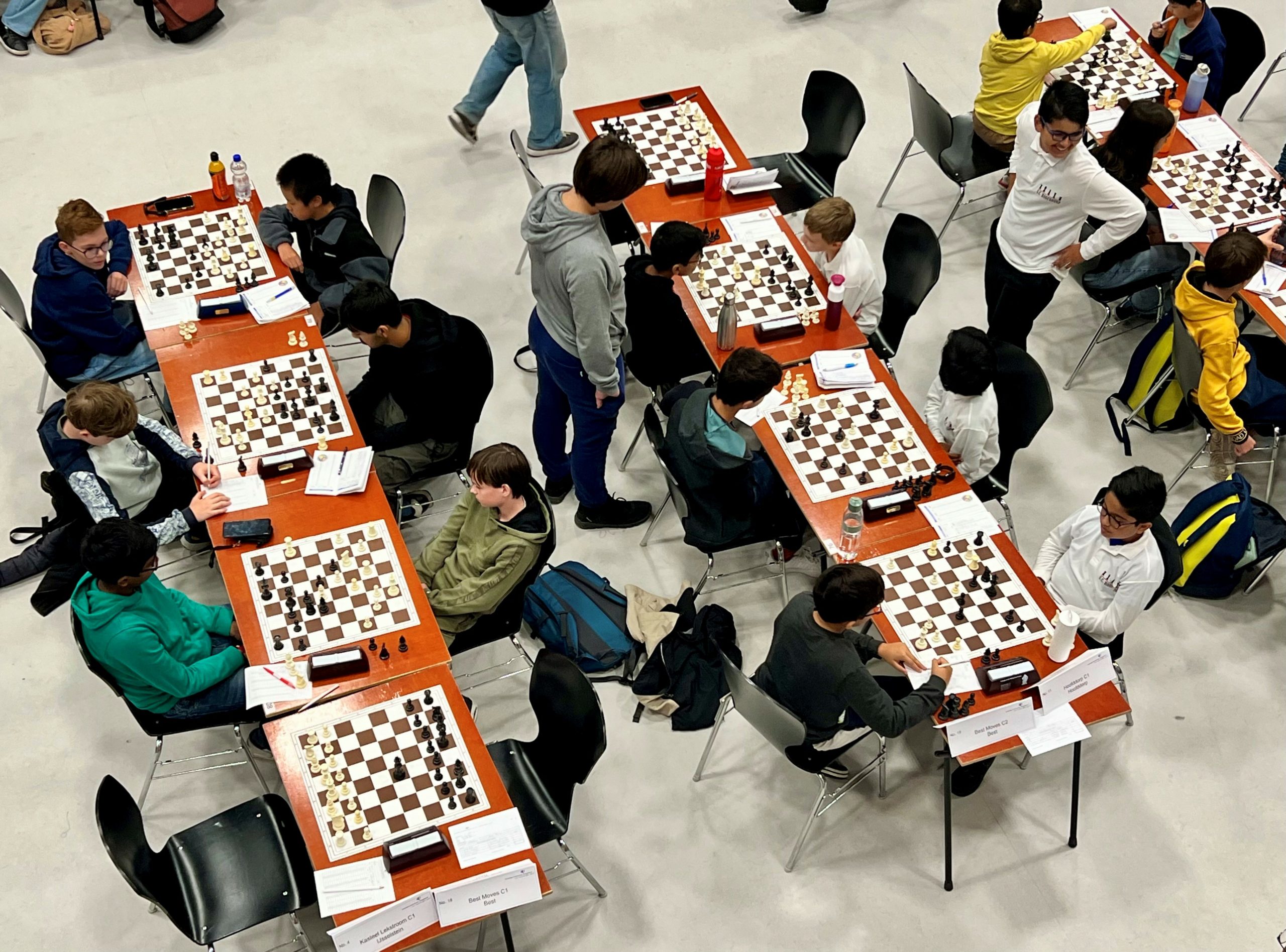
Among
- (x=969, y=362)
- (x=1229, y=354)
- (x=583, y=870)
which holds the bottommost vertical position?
(x=583, y=870)

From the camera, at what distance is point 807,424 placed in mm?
6215

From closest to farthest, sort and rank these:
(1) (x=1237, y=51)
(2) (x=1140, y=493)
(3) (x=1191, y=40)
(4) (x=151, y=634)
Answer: (4) (x=151, y=634)
(2) (x=1140, y=493)
(3) (x=1191, y=40)
(1) (x=1237, y=51)

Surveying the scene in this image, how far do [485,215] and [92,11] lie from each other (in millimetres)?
3573

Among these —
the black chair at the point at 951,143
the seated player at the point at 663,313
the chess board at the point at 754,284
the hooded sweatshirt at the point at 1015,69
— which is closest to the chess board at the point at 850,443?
the chess board at the point at 754,284

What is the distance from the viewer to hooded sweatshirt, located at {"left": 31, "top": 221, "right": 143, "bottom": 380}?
6.50 m

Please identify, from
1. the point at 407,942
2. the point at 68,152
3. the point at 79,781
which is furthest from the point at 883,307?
the point at 68,152

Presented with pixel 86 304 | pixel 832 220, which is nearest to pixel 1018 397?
pixel 832 220

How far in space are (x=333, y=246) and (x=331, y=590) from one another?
2.29 metres

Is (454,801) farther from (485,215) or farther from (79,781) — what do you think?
(485,215)

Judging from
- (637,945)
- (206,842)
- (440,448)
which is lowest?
(637,945)

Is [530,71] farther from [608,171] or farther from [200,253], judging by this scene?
[608,171]

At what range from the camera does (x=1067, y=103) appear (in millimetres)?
6258

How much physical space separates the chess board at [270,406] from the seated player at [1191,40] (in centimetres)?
542

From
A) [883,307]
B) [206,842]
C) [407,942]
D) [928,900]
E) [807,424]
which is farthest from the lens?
[883,307]
